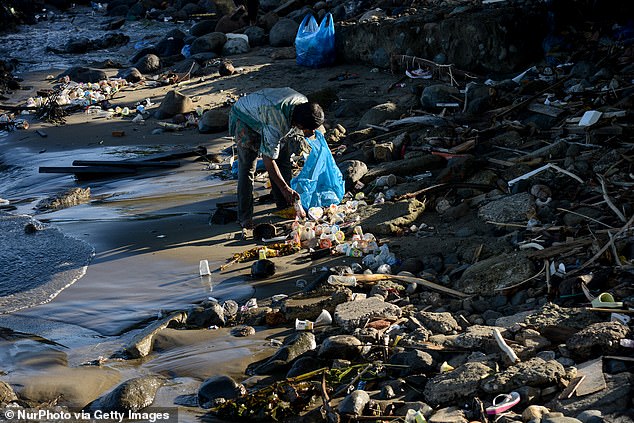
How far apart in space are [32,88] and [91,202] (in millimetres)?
9152

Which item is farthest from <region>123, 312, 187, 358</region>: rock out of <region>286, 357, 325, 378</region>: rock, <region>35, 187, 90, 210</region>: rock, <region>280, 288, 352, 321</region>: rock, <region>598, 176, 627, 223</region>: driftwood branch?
<region>35, 187, 90, 210</region>: rock

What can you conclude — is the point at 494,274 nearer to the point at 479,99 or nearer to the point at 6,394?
the point at 6,394

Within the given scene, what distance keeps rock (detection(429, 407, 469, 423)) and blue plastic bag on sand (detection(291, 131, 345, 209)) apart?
384cm

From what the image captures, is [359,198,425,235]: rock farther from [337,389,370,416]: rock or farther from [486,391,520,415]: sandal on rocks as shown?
[486,391,520,415]: sandal on rocks

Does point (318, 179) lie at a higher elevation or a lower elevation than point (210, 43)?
lower

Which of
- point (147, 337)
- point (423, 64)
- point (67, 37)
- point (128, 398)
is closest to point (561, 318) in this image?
point (128, 398)

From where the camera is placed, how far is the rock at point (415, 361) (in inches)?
176

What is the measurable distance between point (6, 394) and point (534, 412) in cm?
302

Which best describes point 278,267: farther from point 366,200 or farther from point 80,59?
point 80,59

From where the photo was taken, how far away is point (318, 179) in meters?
7.69

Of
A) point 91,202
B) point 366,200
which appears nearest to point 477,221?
point 366,200

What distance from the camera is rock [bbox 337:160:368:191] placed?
8.35 meters

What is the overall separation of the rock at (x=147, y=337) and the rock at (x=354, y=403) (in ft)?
5.47

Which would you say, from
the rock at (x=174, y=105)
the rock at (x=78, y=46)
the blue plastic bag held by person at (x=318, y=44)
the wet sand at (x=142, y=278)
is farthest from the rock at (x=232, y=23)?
the wet sand at (x=142, y=278)
